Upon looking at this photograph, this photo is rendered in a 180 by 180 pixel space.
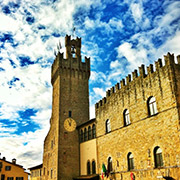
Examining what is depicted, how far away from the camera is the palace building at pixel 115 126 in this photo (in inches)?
691

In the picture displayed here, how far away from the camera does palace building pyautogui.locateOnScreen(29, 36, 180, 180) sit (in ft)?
57.6

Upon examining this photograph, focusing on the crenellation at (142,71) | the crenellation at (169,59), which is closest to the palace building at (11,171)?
the crenellation at (142,71)

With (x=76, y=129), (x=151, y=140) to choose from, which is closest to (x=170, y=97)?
(x=151, y=140)

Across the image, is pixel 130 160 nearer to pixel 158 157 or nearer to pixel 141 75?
pixel 158 157

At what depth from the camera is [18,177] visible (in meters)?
48.1

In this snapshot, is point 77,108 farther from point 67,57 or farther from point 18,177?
point 18,177

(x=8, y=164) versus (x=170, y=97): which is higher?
(x=170, y=97)

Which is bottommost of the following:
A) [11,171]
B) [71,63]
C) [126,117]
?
[11,171]

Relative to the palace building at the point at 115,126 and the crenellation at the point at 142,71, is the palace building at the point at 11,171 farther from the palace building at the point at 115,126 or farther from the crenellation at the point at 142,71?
the crenellation at the point at 142,71

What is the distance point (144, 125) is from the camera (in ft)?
64.5

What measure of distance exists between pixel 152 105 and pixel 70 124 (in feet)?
52.4

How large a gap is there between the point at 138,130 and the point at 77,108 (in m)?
15.1

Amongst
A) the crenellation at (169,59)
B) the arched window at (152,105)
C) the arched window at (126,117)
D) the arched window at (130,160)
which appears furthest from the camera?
the arched window at (126,117)

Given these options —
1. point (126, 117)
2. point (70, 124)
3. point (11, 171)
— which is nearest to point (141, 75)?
point (126, 117)
